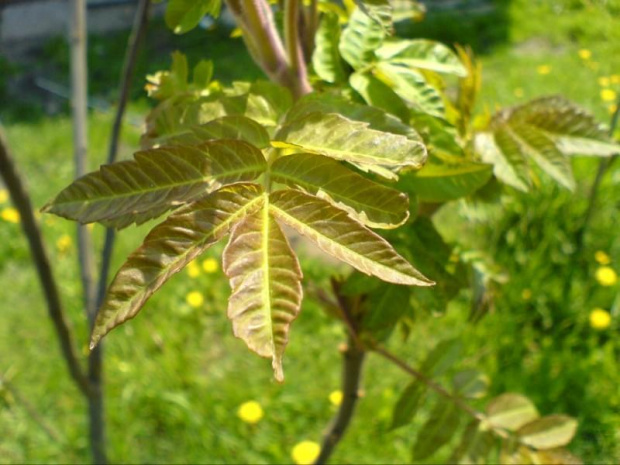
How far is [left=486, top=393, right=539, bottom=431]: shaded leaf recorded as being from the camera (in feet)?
→ 3.40

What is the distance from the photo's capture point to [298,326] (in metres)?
2.17

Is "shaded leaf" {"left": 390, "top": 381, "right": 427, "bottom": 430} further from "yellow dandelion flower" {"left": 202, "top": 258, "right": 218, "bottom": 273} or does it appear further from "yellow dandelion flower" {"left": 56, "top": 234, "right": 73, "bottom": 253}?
"yellow dandelion flower" {"left": 56, "top": 234, "right": 73, "bottom": 253}

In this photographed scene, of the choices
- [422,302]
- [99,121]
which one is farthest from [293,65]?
[99,121]

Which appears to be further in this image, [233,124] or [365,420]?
[365,420]

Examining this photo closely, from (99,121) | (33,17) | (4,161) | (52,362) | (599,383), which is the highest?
(4,161)

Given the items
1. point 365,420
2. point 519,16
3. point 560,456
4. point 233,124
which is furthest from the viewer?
point 519,16

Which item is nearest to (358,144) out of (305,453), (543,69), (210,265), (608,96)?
(305,453)

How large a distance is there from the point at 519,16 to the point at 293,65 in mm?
3728

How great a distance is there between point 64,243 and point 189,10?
195 centimetres

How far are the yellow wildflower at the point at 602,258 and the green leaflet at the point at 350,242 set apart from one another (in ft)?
6.06

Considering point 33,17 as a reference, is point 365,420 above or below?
below

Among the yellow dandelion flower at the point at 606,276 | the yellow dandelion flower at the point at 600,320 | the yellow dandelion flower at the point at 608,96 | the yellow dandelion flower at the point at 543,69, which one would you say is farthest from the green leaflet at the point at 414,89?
the yellow dandelion flower at the point at 543,69

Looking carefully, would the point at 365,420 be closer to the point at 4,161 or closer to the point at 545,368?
the point at 545,368

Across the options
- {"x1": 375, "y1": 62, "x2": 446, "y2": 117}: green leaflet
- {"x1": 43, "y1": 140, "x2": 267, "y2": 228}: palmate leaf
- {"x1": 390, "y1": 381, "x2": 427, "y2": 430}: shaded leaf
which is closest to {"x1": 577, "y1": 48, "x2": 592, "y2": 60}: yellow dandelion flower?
{"x1": 390, "y1": 381, "x2": 427, "y2": 430}: shaded leaf
